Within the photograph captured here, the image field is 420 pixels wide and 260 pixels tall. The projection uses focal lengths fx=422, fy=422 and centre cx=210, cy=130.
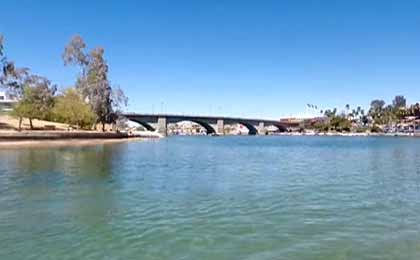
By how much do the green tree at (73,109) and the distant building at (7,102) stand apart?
9.60 meters

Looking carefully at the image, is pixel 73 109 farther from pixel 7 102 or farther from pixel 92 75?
pixel 7 102

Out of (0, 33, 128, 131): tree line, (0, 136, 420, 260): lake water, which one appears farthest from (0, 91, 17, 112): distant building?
(0, 136, 420, 260): lake water

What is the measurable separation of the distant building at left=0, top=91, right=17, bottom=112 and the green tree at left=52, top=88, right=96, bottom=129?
31.5 ft

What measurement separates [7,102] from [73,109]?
1941 inches

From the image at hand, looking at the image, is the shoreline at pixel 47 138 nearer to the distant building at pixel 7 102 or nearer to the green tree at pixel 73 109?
the green tree at pixel 73 109

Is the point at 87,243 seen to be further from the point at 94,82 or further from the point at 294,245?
the point at 94,82

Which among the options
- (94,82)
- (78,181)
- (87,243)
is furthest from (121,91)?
(87,243)

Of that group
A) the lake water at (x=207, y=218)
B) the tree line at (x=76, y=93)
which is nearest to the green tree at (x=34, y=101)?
the tree line at (x=76, y=93)

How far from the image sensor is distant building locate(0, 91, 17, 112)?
97.7 meters

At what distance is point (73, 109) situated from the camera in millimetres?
94375

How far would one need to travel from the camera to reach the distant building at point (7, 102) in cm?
9770

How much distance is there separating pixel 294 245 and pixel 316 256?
40.8 inches

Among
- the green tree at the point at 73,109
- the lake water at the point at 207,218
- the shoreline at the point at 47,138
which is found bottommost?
the lake water at the point at 207,218

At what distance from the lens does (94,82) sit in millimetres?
99625
